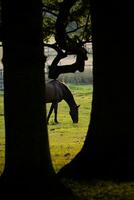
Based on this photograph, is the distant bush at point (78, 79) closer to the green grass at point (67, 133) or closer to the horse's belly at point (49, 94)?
the green grass at point (67, 133)

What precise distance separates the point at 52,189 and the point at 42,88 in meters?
1.52

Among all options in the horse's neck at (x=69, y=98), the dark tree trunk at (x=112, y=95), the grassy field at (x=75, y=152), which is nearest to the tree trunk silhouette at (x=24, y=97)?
the grassy field at (x=75, y=152)

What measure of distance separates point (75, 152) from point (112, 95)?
4916 mm

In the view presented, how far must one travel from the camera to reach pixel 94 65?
10.3m

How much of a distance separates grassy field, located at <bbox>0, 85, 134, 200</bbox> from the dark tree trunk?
411mm

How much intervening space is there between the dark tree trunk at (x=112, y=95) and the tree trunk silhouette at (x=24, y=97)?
2.07 metres

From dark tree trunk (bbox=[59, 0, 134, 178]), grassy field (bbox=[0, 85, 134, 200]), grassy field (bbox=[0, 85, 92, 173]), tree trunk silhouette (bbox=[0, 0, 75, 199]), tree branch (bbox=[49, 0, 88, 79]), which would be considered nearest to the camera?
tree trunk silhouette (bbox=[0, 0, 75, 199])

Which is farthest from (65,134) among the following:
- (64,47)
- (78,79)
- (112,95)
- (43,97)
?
(78,79)

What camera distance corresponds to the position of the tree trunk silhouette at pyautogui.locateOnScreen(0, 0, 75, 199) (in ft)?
25.9

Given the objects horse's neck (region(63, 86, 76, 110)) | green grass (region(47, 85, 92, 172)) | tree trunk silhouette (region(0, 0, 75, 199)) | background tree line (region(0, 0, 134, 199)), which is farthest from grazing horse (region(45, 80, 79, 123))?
tree trunk silhouette (region(0, 0, 75, 199))

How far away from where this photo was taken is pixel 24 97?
25.9 feet

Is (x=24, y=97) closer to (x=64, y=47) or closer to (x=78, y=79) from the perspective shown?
(x=64, y=47)

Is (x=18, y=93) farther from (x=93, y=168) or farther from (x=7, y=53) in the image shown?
(x=93, y=168)

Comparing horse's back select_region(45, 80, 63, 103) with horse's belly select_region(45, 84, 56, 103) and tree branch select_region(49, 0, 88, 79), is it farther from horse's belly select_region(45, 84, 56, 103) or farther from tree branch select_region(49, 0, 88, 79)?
tree branch select_region(49, 0, 88, 79)
